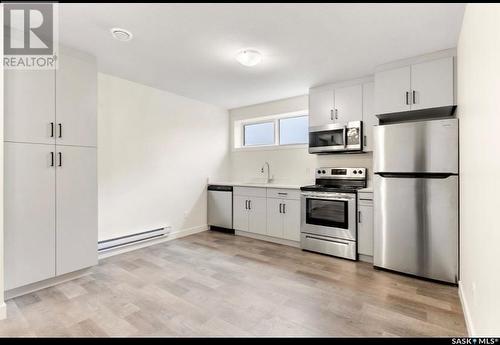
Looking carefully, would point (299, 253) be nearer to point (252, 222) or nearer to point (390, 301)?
point (252, 222)

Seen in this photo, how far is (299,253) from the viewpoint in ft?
11.9

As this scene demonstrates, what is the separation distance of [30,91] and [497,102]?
3477mm

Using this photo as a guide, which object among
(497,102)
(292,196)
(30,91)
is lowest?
(292,196)

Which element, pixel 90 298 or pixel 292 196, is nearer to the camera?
pixel 90 298

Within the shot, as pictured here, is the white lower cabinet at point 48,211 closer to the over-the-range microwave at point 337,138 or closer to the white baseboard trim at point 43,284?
the white baseboard trim at point 43,284

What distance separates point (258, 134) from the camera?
5.25m

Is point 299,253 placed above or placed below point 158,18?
below

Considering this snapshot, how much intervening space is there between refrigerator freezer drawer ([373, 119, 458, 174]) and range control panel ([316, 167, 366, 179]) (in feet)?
2.21

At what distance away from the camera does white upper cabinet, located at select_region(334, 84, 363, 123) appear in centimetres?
361

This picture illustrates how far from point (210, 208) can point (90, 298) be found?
108 inches

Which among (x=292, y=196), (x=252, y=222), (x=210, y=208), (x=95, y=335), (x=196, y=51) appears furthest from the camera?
(x=210, y=208)

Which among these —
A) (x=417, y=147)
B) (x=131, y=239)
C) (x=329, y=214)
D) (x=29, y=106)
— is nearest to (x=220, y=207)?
(x=131, y=239)

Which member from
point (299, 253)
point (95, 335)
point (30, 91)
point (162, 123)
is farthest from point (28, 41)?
point (299, 253)

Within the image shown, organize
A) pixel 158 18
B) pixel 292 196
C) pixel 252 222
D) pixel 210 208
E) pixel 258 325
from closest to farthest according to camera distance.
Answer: pixel 258 325 → pixel 158 18 → pixel 292 196 → pixel 252 222 → pixel 210 208
